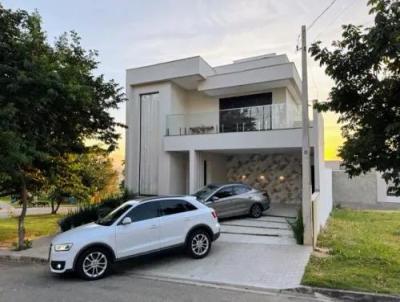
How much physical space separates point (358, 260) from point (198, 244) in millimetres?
4066

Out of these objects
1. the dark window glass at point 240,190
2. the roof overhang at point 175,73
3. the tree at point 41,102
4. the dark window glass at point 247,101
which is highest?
the roof overhang at point 175,73

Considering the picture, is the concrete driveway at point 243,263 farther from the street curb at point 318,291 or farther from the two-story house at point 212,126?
the two-story house at point 212,126

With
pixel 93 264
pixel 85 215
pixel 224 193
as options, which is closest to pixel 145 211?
pixel 93 264

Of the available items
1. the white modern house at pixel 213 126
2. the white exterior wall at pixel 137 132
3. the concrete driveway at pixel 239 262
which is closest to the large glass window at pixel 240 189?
the white modern house at pixel 213 126

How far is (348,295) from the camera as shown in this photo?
21.1ft

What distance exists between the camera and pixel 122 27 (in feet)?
47.3

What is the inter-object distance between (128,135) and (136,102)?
1839mm

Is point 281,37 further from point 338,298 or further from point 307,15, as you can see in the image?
point 338,298

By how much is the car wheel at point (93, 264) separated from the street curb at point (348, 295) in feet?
13.2

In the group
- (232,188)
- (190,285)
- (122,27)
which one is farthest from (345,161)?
(122,27)

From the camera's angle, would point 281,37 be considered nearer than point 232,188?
Yes

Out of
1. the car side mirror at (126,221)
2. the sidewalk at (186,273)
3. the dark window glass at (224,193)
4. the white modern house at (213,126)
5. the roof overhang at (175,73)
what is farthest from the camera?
the roof overhang at (175,73)

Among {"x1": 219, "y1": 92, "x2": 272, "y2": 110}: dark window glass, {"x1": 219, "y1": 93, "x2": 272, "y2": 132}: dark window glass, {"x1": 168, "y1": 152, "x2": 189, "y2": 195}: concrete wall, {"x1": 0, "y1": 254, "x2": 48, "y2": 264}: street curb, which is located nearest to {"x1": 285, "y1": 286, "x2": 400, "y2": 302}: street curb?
{"x1": 0, "y1": 254, "x2": 48, "y2": 264}: street curb

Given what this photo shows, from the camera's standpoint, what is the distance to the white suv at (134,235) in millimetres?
7727
